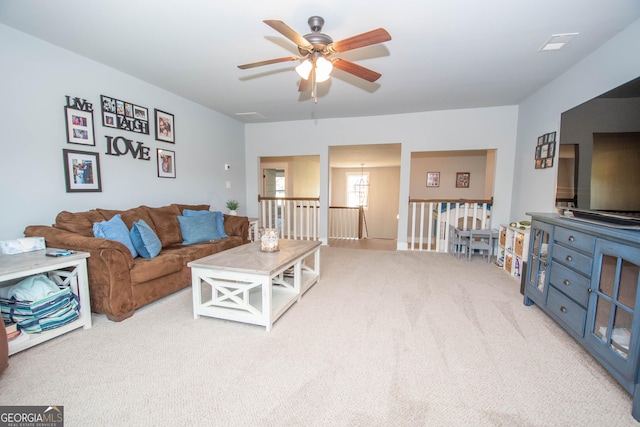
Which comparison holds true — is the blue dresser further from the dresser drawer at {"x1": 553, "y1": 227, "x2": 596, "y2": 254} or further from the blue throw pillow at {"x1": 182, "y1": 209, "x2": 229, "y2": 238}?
the blue throw pillow at {"x1": 182, "y1": 209, "x2": 229, "y2": 238}

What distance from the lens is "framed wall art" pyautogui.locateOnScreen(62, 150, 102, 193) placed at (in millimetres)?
Result: 2775

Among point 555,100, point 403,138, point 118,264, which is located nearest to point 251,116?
point 403,138

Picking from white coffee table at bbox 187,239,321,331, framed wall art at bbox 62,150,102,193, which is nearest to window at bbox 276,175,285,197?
framed wall art at bbox 62,150,102,193

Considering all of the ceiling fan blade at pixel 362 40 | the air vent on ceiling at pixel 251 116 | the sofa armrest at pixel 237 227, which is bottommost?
the sofa armrest at pixel 237 227

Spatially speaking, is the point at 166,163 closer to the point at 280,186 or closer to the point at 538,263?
the point at 280,186

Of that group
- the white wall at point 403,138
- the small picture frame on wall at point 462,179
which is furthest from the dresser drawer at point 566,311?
the small picture frame on wall at point 462,179

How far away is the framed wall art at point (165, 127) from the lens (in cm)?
376

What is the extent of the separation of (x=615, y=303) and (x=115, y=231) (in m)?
3.88

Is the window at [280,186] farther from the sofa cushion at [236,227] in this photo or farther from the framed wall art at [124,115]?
the framed wall art at [124,115]

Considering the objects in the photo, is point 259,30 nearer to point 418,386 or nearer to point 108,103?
point 108,103

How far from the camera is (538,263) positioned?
8.13 ft

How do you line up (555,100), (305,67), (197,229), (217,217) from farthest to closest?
Result: (217,217) < (197,229) < (555,100) < (305,67)

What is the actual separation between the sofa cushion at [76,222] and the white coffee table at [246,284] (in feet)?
3.93

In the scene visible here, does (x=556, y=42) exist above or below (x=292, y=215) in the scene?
above
